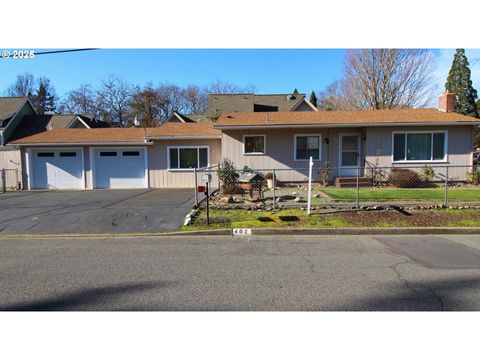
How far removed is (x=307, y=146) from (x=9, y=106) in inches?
1222

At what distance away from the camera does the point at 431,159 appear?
1478cm

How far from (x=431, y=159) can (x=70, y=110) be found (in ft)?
182

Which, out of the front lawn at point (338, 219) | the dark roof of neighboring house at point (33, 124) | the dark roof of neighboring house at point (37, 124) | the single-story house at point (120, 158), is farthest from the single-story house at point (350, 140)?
the dark roof of neighboring house at point (33, 124)

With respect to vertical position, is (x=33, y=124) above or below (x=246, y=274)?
above

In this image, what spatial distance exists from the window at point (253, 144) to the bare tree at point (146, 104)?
3445 cm

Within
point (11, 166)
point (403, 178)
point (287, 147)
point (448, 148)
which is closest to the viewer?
point (403, 178)

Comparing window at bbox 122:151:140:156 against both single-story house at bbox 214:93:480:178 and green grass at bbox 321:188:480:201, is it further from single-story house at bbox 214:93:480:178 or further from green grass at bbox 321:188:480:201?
green grass at bbox 321:188:480:201

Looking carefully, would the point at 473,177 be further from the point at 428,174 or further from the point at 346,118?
the point at 346,118

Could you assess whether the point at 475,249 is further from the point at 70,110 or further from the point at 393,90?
the point at 70,110

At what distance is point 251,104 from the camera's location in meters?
31.4

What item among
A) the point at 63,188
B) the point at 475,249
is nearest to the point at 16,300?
the point at 475,249

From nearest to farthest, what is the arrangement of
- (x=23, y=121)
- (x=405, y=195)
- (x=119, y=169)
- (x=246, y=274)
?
(x=246, y=274) < (x=405, y=195) < (x=119, y=169) < (x=23, y=121)

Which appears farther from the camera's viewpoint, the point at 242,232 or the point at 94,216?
the point at 94,216

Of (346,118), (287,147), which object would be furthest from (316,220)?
(346,118)
